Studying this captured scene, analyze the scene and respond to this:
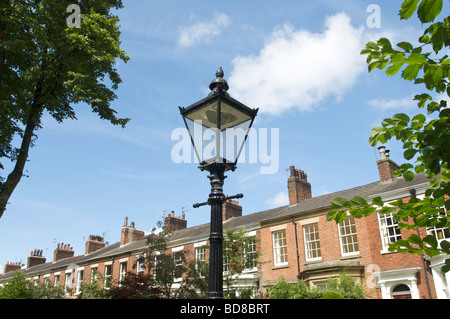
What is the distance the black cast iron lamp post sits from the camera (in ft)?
16.0

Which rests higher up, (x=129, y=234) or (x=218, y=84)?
(x=129, y=234)

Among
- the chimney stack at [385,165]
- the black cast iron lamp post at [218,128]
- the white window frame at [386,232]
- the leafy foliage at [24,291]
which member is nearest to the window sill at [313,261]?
the white window frame at [386,232]

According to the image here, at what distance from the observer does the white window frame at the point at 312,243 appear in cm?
2163

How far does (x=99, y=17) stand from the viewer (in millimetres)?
12391

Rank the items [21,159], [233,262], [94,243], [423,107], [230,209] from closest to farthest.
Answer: [423,107]
[21,159]
[233,262]
[230,209]
[94,243]

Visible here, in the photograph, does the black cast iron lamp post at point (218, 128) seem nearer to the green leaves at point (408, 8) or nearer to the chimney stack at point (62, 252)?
the green leaves at point (408, 8)

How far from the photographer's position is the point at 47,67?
460 inches

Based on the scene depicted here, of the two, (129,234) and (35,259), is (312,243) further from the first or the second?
(35,259)

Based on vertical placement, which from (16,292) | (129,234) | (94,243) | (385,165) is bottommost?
(16,292)

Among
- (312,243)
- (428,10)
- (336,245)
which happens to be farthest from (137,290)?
(428,10)

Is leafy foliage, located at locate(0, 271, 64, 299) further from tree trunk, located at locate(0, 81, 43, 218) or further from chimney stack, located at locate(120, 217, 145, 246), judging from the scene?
tree trunk, located at locate(0, 81, 43, 218)

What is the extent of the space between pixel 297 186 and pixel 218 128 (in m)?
22.4

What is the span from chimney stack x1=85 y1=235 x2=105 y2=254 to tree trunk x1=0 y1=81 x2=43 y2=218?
116ft
